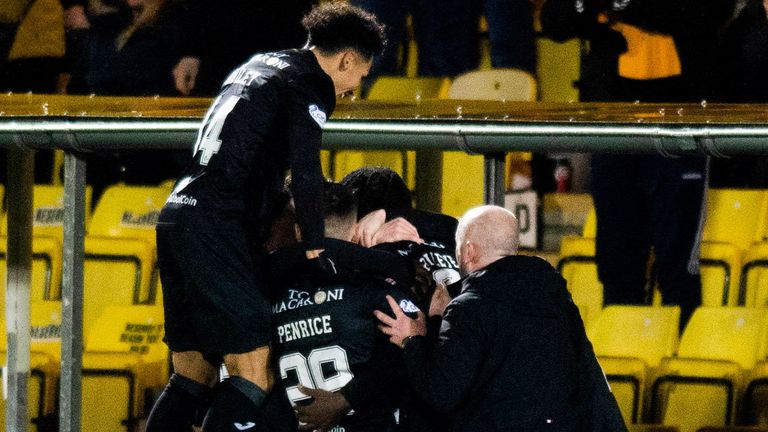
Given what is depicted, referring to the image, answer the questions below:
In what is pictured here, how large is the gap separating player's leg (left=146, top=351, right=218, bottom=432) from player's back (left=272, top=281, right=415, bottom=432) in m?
0.37

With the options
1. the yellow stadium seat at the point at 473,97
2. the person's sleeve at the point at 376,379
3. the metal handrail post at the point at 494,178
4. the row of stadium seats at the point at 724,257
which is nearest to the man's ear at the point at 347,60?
the metal handrail post at the point at 494,178

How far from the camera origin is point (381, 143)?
15.3ft

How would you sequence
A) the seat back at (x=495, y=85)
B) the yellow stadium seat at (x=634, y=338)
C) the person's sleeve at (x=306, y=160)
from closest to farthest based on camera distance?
the person's sleeve at (x=306, y=160) < the yellow stadium seat at (x=634, y=338) < the seat back at (x=495, y=85)

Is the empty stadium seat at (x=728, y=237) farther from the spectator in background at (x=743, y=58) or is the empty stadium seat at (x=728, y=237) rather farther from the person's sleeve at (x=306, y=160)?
the person's sleeve at (x=306, y=160)

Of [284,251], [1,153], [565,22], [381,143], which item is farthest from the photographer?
[1,153]

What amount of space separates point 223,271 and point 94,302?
315 cm

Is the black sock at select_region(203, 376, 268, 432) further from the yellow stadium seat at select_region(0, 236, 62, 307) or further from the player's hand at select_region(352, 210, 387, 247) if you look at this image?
the yellow stadium seat at select_region(0, 236, 62, 307)

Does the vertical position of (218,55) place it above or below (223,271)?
above

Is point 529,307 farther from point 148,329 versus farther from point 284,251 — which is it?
point 148,329

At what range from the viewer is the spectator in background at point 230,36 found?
306 inches

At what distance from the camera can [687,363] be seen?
593 centimetres

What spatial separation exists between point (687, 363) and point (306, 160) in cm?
236

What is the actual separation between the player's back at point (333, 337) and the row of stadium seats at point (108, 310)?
2.26 meters

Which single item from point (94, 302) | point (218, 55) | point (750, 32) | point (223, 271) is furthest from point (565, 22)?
point (223, 271)
